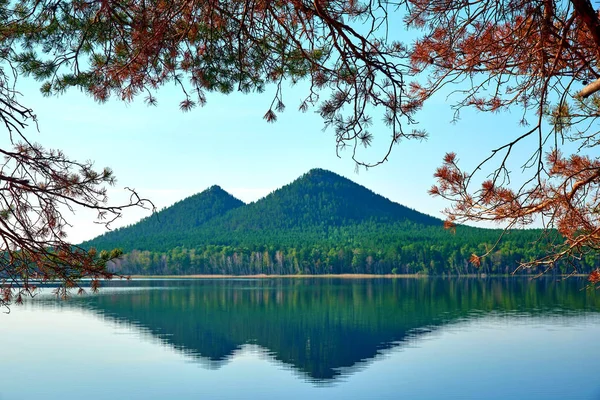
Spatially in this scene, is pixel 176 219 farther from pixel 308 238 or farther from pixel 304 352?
pixel 304 352

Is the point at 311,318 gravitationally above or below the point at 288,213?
below

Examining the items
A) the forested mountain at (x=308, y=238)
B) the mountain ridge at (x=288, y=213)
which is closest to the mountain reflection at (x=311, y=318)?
the forested mountain at (x=308, y=238)

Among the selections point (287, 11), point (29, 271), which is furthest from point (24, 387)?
point (287, 11)

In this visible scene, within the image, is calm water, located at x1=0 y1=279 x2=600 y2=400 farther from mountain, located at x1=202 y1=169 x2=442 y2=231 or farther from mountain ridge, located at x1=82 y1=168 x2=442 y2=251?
mountain, located at x1=202 y1=169 x2=442 y2=231

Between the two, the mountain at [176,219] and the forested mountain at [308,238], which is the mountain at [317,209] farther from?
the mountain at [176,219]

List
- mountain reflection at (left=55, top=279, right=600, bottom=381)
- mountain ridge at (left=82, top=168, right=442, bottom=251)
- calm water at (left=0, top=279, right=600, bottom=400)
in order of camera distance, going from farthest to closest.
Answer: mountain ridge at (left=82, top=168, right=442, bottom=251) < mountain reflection at (left=55, top=279, right=600, bottom=381) < calm water at (left=0, top=279, right=600, bottom=400)

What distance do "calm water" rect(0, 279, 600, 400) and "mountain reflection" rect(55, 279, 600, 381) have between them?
0.26ft

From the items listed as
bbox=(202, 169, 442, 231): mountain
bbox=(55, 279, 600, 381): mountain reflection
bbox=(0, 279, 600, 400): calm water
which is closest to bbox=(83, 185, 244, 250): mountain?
bbox=(202, 169, 442, 231): mountain

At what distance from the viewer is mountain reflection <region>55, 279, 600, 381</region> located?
24000mm

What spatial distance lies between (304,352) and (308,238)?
10057 centimetres

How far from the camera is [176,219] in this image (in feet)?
480

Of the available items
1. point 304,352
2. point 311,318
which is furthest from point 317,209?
point 304,352

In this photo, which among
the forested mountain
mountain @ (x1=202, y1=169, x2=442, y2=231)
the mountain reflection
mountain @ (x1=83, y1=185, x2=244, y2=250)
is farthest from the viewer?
mountain @ (x1=202, y1=169, x2=442, y2=231)

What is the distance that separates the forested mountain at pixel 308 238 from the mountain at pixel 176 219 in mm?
202
